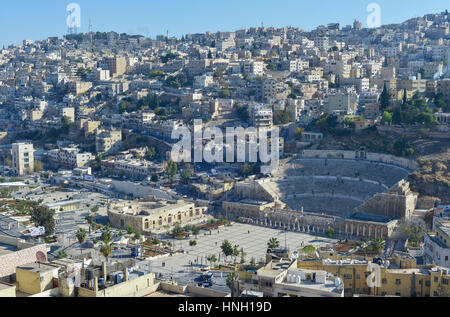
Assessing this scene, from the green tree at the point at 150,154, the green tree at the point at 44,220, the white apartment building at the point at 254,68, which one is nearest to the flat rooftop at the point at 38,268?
the green tree at the point at 44,220

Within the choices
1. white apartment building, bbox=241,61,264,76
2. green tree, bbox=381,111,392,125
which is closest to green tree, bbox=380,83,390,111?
green tree, bbox=381,111,392,125

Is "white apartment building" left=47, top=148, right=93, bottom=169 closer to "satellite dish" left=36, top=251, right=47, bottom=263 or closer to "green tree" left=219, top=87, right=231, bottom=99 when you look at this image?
"green tree" left=219, top=87, right=231, bottom=99

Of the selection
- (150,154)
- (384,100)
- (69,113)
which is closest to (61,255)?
(150,154)

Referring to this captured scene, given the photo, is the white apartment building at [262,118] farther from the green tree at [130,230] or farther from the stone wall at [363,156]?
the green tree at [130,230]

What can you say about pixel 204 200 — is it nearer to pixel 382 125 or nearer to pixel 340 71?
pixel 382 125

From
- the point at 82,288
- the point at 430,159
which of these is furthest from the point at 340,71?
the point at 82,288

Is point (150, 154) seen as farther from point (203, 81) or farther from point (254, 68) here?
point (254, 68)
